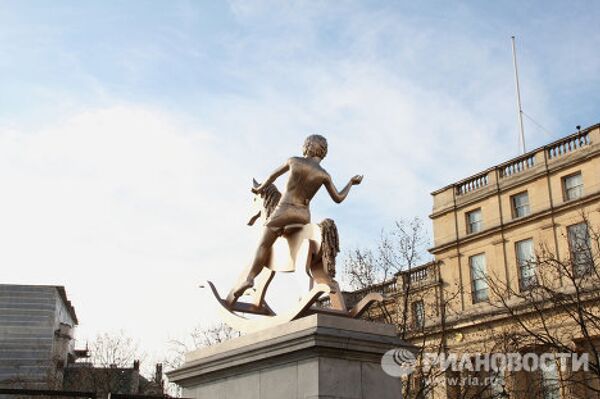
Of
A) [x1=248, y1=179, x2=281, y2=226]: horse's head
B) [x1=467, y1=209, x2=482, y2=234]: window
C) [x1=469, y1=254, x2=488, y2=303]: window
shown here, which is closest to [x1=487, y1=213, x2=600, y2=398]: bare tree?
[x1=469, y1=254, x2=488, y2=303]: window

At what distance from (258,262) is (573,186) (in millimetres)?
24993

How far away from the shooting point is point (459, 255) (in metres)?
35.7

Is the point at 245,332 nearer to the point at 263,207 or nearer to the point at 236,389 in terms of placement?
the point at 236,389

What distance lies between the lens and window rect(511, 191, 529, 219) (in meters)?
33.2

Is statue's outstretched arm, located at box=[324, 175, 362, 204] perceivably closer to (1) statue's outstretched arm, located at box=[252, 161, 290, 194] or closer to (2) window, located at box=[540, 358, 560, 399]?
(1) statue's outstretched arm, located at box=[252, 161, 290, 194]

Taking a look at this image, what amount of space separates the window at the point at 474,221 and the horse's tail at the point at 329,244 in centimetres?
2775

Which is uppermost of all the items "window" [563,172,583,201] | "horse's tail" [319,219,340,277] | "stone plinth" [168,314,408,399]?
"window" [563,172,583,201]

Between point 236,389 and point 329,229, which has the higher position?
point 329,229

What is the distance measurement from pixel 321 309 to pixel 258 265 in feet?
5.20

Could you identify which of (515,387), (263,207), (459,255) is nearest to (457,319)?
(459,255)

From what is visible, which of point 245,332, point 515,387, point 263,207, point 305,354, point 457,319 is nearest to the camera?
point 305,354

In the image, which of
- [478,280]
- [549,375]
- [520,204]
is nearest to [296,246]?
[549,375]

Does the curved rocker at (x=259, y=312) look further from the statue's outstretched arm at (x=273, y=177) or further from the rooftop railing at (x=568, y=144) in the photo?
the rooftop railing at (x=568, y=144)

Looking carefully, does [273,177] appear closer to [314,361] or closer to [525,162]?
[314,361]
